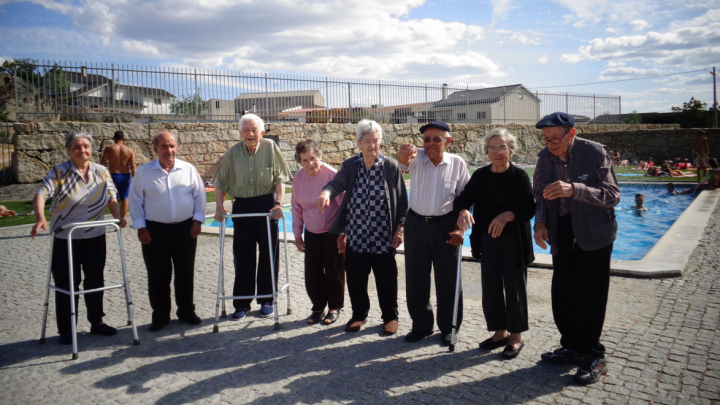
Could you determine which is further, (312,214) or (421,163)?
(312,214)

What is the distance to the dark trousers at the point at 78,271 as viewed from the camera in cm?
437

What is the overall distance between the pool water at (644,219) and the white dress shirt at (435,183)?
7971 millimetres

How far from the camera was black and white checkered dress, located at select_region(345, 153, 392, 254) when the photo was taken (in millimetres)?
4410

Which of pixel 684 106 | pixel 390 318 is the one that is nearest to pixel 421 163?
pixel 390 318

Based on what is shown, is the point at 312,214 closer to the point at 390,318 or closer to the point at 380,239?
the point at 380,239

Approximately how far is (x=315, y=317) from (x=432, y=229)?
4.91 feet

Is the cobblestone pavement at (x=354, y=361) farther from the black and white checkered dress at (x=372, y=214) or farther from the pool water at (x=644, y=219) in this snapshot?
the pool water at (x=644, y=219)

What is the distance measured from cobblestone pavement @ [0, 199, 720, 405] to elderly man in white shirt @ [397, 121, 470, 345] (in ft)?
0.86

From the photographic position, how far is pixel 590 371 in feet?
11.0

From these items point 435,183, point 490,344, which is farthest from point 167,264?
point 490,344

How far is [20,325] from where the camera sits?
4.78 meters

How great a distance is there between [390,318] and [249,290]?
1.56 meters

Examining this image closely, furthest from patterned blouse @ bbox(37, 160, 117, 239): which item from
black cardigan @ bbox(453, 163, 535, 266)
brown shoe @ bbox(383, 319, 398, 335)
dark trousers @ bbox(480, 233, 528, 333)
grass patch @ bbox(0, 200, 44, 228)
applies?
grass patch @ bbox(0, 200, 44, 228)

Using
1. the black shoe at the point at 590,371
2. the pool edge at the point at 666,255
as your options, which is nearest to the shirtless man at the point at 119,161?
the pool edge at the point at 666,255
